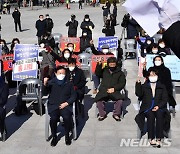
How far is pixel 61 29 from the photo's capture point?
91.8 feet

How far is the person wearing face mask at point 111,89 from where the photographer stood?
27.6 ft

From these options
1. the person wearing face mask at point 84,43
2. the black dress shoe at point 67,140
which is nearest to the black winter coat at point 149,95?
the black dress shoe at point 67,140

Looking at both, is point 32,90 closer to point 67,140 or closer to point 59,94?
point 59,94

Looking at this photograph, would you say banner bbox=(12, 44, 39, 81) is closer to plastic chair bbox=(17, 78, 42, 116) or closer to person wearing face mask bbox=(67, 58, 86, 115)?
plastic chair bbox=(17, 78, 42, 116)

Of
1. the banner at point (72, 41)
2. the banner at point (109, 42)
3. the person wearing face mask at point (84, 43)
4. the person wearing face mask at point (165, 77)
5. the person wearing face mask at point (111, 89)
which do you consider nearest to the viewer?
the person wearing face mask at point (165, 77)

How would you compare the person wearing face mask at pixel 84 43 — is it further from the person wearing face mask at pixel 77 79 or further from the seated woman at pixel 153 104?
the seated woman at pixel 153 104

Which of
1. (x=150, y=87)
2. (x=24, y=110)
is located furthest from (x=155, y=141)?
(x=24, y=110)

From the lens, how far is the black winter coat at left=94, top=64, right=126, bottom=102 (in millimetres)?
8406

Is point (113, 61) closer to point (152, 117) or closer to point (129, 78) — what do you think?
point (152, 117)

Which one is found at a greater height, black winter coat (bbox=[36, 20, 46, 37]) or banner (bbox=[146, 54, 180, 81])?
black winter coat (bbox=[36, 20, 46, 37])

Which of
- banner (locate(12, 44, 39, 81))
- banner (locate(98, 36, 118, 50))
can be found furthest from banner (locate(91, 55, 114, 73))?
banner (locate(98, 36, 118, 50))

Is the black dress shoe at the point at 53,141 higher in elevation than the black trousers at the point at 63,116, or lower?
lower

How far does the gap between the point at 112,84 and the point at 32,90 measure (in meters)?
2.04

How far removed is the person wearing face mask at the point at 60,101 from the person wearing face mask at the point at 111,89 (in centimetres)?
127
